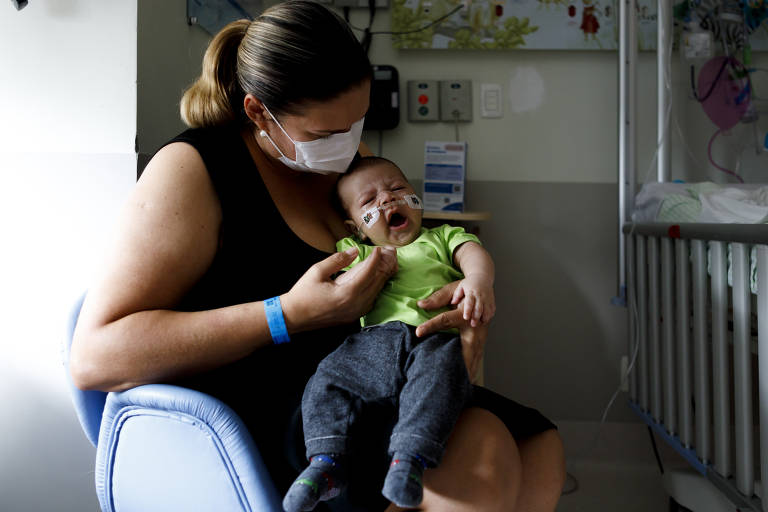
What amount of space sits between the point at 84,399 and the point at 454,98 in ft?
5.69

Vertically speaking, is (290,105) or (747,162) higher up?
(290,105)

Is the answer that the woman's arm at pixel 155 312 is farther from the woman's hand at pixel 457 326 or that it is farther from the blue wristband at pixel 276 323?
the woman's hand at pixel 457 326

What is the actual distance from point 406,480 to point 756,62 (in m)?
2.29

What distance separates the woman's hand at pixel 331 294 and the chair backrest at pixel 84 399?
0.34 meters

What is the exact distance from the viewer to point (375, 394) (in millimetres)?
919

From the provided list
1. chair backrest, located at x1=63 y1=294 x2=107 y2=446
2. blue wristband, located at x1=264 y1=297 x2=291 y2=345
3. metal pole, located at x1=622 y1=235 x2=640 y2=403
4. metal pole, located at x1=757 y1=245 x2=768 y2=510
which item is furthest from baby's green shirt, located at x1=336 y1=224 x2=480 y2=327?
metal pole, located at x1=622 y1=235 x2=640 y2=403

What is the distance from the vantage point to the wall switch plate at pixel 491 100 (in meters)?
2.31

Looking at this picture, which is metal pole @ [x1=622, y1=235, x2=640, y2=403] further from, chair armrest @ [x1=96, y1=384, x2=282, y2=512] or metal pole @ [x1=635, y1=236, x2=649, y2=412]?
chair armrest @ [x1=96, y1=384, x2=282, y2=512]

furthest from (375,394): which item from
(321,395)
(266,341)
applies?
Result: (266,341)

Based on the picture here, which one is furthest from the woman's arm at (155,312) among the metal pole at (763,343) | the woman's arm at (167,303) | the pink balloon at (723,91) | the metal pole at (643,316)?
the pink balloon at (723,91)

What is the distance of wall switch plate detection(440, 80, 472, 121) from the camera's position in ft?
7.51

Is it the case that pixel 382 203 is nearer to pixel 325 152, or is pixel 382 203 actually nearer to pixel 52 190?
pixel 325 152

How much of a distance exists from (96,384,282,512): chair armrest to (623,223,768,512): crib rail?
104cm

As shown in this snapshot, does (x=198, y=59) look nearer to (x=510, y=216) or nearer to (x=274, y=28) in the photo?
(x=274, y=28)
